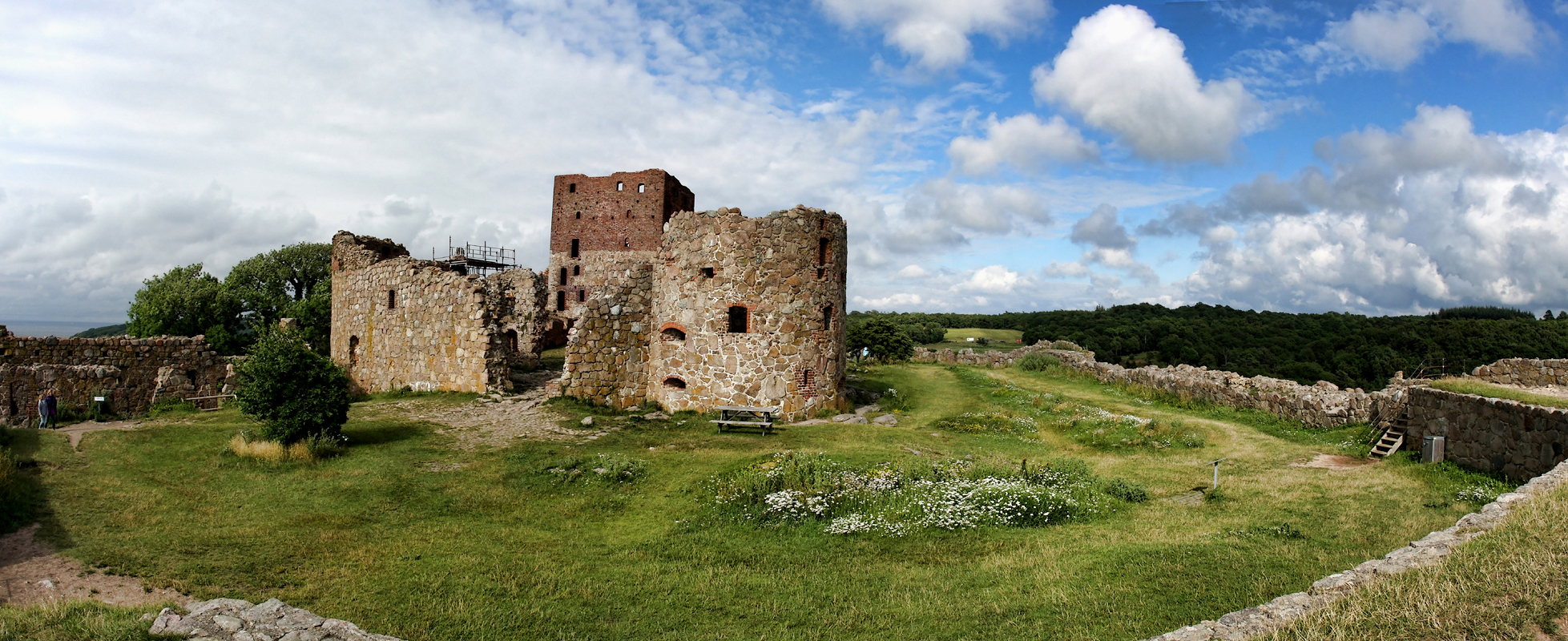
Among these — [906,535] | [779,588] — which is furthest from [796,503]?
[779,588]

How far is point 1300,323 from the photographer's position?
214ft

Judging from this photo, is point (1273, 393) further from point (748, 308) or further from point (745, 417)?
point (748, 308)

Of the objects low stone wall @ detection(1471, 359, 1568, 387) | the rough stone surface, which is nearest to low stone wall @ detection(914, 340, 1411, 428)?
low stone wall @ detection(1471, 359, 1568, 387)

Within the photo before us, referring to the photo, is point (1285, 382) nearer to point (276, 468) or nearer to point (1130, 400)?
point (1130, 400)

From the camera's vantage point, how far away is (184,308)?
3638 cm

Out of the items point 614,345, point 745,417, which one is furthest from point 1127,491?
point 614,345

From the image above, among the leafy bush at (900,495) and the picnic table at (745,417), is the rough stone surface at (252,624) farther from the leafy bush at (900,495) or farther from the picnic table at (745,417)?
the picnic table at (745,417)

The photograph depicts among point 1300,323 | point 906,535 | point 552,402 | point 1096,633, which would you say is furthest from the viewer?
point 1300,323

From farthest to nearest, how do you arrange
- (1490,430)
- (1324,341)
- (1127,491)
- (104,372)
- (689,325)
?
(1324,341)
(689,325)
(104,372)
(1490,430)
(1127,491)

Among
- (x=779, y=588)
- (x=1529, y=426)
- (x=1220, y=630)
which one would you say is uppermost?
(x=1529, y=426)

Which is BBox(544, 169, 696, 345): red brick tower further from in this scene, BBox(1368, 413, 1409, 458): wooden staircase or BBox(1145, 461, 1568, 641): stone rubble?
BBox(1145, 461, 1568, 641): stone rubble

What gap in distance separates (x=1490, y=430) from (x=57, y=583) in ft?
63.3

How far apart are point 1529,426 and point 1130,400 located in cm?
1270

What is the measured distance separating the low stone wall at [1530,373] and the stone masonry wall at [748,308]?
18.3m
